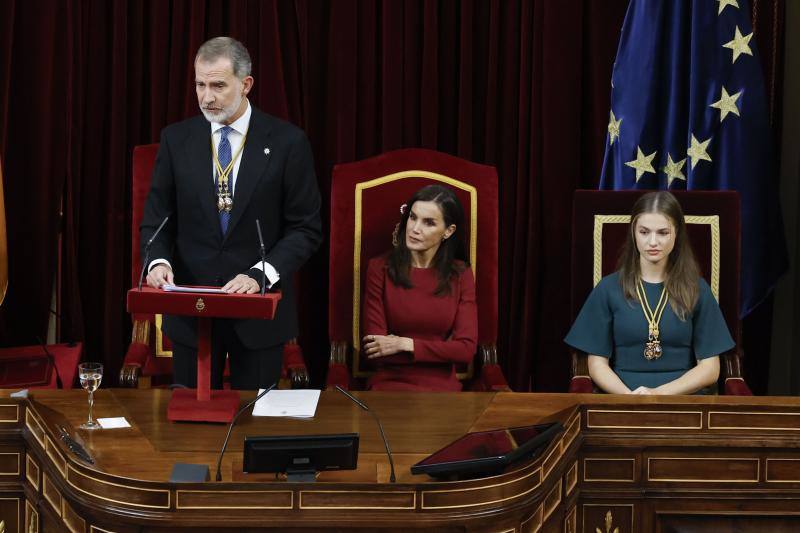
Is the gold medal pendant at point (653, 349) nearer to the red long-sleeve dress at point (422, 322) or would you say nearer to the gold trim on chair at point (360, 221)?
the red long-sleeve dress at point (422, 322)

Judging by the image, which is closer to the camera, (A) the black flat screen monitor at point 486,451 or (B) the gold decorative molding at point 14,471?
(A) the black flat screen monitor at point 486,451

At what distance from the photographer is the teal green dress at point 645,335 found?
346cm

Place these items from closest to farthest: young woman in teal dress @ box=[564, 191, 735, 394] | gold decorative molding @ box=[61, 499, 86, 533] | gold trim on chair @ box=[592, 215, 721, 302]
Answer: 1. gold decorative molding @ box=[61, 499, 86, 533]
2. young woman in teal dress @ box=[564, 191, 735, 394]
3. gold trim on chair @ box=[592, 215, 721, 302]

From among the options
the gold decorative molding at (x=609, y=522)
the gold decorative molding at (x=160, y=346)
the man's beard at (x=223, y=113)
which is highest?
the man's beard at (x=223, y=113)

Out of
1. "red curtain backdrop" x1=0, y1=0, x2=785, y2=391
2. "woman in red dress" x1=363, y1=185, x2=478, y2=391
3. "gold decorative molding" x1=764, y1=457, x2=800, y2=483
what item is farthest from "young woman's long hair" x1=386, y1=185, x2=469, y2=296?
"gold decorative molding" x1=764, y1=457, x2=800, y2=483

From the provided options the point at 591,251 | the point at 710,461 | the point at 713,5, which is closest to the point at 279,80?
the point at 591,251

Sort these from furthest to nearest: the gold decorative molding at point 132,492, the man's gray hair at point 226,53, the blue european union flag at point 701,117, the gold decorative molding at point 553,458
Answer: the blue european union flag at point 701,117, the man's gray hair at point 226,53, the gold decorative molding at point 553,458, the gold decorative molding at point 132,492

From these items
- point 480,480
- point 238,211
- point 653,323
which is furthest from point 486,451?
point 653,323

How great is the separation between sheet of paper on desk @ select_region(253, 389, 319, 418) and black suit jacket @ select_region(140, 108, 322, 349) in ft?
0.77

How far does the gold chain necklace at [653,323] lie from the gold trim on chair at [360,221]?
67 cm

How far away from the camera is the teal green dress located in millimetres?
3457

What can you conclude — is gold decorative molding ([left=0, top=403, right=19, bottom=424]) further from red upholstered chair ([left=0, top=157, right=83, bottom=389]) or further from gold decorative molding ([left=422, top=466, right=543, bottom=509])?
red upholstered chair ([left=0, top=157, right=83, bottom=389])

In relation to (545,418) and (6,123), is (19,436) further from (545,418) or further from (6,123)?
(6,123)

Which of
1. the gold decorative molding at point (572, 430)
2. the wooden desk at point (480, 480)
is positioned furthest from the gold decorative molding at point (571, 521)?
the gold decorative molding at point (572, 430)
